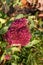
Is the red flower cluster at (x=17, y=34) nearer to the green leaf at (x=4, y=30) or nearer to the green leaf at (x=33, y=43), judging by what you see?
the green leaf at (x=4, y=30)

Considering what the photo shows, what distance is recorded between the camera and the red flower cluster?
179 centimetres

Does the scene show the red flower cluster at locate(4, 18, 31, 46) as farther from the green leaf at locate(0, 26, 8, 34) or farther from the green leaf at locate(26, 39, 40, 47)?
the green leaf at locate(26, 39, 40, 47)

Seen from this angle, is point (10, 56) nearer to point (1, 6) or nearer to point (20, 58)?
point (20, 58)

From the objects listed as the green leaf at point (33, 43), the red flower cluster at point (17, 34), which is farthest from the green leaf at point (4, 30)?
the green leaf at point (33, 43)

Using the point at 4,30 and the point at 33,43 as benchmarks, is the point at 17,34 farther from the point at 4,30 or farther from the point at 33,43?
the point at 33,43

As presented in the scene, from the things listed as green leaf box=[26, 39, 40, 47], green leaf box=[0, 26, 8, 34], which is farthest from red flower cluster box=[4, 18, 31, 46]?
green leaf box=[26, 39, 40, 47]

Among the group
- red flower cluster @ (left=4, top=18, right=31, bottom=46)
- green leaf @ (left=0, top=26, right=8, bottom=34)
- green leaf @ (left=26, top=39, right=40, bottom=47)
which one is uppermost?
green leaf @ (left=26, top=39, right=40, bottom=47)

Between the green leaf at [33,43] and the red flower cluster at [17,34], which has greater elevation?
the green leaf at [33,43]

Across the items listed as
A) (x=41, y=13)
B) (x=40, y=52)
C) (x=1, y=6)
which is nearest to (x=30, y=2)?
(x=41, y=13)

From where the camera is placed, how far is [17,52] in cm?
206

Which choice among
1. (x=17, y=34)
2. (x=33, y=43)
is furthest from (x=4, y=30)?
(x=33, y=43)

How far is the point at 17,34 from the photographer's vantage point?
5.87 ft

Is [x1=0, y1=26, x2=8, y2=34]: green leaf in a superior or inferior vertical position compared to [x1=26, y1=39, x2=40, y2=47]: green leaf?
inferior

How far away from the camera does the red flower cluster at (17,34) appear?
70.4 inches
